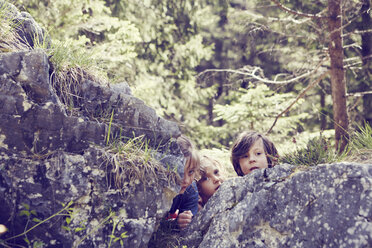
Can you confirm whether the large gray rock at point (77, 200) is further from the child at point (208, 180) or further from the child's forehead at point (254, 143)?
the child's forehead at point (254, 143)

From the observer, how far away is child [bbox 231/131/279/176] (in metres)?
4.26

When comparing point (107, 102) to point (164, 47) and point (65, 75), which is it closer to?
point (65, 75)

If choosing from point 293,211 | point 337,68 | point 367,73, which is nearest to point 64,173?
point 293,211

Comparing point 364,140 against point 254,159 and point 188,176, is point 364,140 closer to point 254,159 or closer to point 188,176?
point 254,159

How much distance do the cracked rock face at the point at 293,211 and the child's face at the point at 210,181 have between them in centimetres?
132

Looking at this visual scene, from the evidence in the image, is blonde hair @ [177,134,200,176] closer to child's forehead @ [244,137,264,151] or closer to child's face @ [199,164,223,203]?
child's face @ [199,164,223,203]

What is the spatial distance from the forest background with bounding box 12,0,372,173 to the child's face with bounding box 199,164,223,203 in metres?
2.76

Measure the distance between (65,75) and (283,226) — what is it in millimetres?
2333

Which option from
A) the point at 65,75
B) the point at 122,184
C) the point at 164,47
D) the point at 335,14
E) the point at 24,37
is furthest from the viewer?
the point at 164,47

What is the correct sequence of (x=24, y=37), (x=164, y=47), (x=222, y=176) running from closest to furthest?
1. (x=24, y=37)
2. (x=222, y=176)
3. (x=164, y=47)

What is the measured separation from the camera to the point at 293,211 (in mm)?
2471

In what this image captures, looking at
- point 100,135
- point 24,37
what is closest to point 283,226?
point 100,135

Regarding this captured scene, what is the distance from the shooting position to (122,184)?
2834mm

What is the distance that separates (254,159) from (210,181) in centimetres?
66
